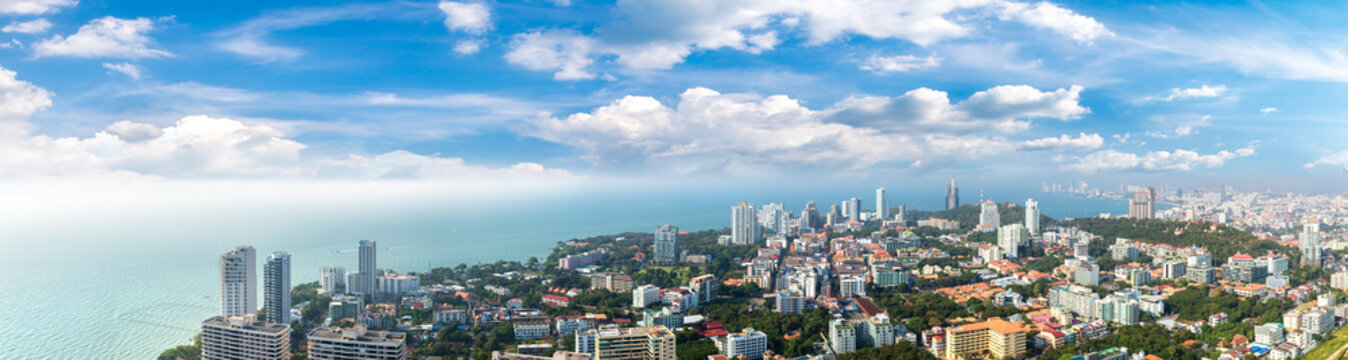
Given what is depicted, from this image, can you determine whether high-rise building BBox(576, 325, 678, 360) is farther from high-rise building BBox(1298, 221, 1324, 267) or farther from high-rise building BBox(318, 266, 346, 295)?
high-rise building BBox(1298, 221, 1324, 267)

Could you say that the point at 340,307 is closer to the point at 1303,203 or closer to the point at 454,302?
the point at 454,302

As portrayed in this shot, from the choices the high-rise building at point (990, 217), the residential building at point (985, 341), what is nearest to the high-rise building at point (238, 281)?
the residential building at point (985, 341)

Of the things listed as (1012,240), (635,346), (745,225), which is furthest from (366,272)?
(1012,240)

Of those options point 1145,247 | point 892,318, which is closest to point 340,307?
point 892,318

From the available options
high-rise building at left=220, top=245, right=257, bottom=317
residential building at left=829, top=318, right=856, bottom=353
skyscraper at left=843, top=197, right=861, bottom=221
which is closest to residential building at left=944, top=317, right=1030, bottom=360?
residential building at left=829, top=318, right=856, bottom=353

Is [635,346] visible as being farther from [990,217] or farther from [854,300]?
[990,217]
